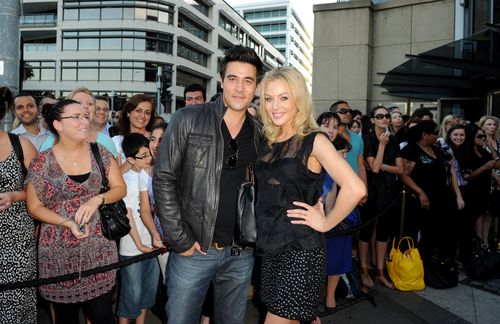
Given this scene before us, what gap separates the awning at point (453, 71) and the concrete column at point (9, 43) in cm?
729

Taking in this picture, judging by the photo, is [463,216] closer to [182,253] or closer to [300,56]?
[182,253]

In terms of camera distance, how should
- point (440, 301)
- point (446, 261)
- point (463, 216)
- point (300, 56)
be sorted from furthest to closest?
point (300, 56), point (463, 216), point (446, 261), point (440, 301)

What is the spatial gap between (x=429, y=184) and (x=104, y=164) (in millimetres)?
4098

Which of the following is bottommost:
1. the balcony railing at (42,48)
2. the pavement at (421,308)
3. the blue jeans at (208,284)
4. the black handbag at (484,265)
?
the pavement at (421,308)

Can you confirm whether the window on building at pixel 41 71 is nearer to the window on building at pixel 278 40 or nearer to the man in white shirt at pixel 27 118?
the man in white shirt at pixel 27 118

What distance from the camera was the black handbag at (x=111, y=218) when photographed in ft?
8.50

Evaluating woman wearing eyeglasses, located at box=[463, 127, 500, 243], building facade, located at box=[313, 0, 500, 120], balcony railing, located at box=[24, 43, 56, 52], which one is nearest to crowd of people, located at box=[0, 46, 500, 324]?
woman wearing eyeglasses, located at box=[463, 127, 500, 243]


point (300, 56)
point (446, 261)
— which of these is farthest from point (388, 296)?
point (300, 56)

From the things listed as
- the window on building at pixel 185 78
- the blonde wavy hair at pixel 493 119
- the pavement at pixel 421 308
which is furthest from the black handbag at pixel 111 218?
the window on building at pixel 185 78

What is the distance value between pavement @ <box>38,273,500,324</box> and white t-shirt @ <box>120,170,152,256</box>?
3.22 feet

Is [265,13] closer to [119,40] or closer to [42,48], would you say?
[119,40]

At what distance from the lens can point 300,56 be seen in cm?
11156

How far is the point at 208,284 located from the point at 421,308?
9.03 feet

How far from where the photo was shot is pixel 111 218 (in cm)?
261
